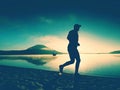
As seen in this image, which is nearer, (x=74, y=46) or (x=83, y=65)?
(x=74, y=46)

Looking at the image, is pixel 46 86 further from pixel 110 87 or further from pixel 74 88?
pixel 110 87

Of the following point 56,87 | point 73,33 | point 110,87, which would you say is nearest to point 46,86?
point 56,87

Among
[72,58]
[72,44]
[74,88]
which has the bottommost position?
[74,88]

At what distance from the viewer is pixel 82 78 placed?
10852mm

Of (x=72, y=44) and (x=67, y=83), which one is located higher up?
(x=72, y=44)

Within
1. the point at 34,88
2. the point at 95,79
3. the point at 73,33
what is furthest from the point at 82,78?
the point at 34,88

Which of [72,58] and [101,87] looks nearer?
[101,87]

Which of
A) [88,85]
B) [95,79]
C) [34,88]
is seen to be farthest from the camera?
[95,79]

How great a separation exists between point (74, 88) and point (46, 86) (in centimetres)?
112

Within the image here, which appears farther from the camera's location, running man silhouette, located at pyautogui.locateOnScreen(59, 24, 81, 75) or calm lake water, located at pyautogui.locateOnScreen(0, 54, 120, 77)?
calm lake water, located at pyautogui.locateOnScreen(0, 54, 120, 77)

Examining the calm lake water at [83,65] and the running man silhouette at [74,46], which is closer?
the running man silhouette at [74,46]

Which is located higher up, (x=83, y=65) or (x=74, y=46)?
Result: (x=74, y=46)

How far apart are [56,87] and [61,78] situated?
2.12 m

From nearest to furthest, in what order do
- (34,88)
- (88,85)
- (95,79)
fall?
(34,88)
(88,85)
(95,79)
